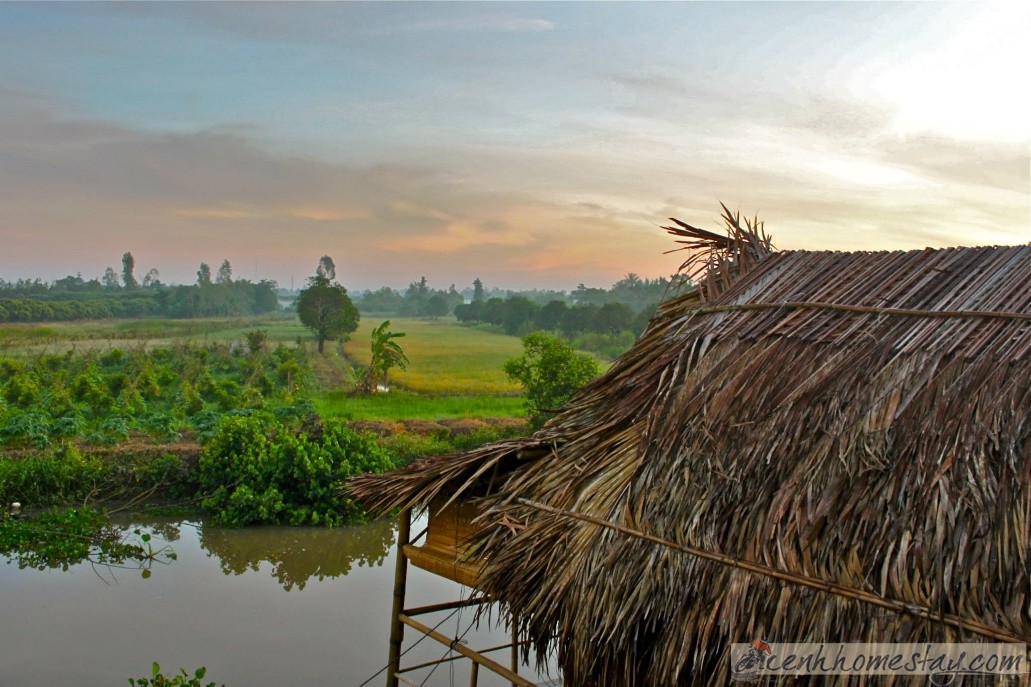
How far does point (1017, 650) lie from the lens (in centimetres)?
305

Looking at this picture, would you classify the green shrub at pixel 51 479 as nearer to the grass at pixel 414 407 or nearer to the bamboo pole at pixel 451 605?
the grass at pixel 414 407

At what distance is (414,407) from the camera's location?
20.7 metres

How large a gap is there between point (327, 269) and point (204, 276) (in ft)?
23.0

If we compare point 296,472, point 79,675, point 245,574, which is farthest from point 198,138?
point 79,675

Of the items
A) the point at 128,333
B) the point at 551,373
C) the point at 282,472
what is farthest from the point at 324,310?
the point at 282,472

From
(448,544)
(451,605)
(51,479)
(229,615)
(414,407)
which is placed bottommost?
(229,615)

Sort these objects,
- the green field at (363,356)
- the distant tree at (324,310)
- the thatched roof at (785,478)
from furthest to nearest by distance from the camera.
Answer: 1. the distant tree at (324,310)
2. the green field at (363,356)
3. the thatched roof at (785,478)

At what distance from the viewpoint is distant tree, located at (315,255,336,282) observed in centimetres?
2900

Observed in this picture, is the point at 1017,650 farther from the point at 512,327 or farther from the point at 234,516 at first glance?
the point at 512,327

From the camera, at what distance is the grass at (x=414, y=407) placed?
19641 millimetres

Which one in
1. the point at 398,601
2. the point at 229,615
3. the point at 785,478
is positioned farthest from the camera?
the point at 229,615

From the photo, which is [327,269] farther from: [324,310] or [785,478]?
[785,478]

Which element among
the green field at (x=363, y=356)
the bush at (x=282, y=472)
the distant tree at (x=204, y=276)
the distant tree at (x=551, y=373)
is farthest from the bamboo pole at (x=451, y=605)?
the distant tree at (x=204, y=276)

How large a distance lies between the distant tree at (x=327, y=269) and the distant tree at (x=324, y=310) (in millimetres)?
335
